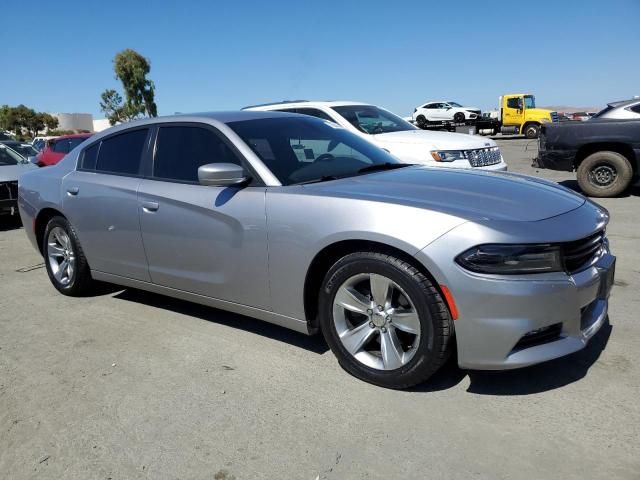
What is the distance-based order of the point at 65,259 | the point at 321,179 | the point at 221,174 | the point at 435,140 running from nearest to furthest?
the point at 221,174 < the point at 321,179 < the point at 65,259 < the point at 435,140

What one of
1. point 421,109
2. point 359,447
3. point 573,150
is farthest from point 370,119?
point 421,109

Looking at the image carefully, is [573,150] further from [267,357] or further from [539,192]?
[267,357]

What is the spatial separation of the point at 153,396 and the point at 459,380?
1.73 metres

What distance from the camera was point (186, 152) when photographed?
3.94m

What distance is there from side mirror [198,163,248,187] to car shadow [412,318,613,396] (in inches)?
64.3

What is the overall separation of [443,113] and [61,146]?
26.2m

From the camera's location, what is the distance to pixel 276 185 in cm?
337

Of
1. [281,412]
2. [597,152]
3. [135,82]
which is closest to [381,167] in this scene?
[281,412]

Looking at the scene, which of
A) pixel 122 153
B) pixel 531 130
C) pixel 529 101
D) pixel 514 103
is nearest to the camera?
pixel 122 153

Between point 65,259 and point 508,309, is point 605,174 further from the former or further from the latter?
point 65,259

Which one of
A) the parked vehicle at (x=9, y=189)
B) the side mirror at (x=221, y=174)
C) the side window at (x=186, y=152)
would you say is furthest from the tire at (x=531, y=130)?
the side mirror at (x=221, y=174)

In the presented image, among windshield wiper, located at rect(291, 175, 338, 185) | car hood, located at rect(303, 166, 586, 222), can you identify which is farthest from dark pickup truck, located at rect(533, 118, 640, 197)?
windshield wiper, located at rect(291, 175, 338, 185)

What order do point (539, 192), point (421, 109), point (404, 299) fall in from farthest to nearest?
point (421, 109) < point (539, 192) < point (404, 299)

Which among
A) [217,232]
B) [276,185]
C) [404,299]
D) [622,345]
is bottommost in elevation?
[622,345]
